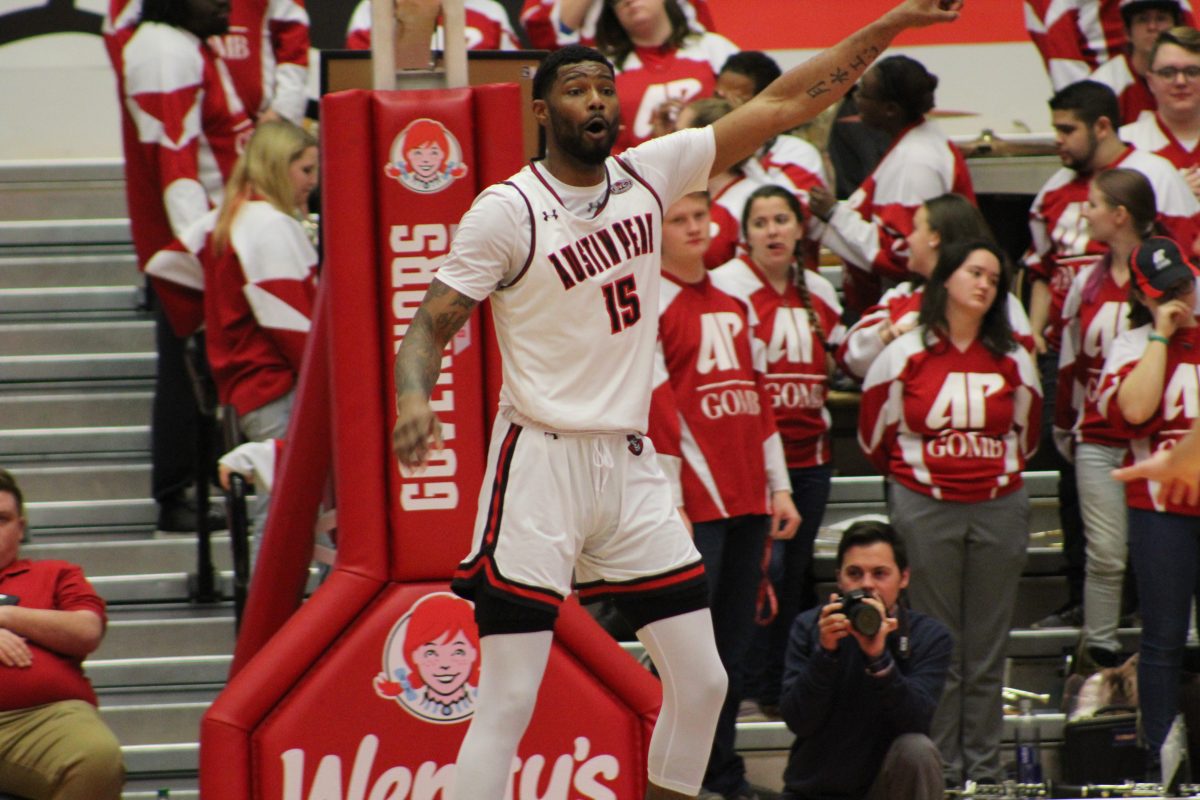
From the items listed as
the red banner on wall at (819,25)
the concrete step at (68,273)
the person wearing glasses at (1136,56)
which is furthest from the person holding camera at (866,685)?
the red banner on wall at (819,25)

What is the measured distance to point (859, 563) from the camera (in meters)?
5.24

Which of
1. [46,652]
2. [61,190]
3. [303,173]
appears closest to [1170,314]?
[303,173]

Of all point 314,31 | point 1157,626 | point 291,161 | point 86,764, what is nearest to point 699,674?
point 86,764

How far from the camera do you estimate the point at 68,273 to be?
8.01 metres

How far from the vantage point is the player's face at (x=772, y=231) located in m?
6.04

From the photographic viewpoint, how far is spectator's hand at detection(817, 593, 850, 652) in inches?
191

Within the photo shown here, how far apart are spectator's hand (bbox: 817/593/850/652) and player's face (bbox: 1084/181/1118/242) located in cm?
192

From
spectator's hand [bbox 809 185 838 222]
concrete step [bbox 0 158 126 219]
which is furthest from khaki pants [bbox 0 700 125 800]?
concrete step [bbox 0 158 126 219]

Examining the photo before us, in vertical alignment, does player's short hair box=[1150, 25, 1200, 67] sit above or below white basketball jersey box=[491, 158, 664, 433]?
above

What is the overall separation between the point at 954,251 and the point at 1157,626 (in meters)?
1.40

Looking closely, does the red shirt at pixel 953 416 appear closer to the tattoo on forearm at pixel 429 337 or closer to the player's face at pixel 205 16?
the tattoo on forearm at pixel 429 337

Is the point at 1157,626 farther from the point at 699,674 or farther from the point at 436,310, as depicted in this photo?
the point at 436,310

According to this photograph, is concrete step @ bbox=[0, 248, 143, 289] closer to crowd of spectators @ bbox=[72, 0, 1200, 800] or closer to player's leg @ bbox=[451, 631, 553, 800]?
crowd of spectators @ bbox=[72, 0, 1200, 800]

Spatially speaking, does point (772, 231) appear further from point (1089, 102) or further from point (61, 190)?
point (61, 190)
